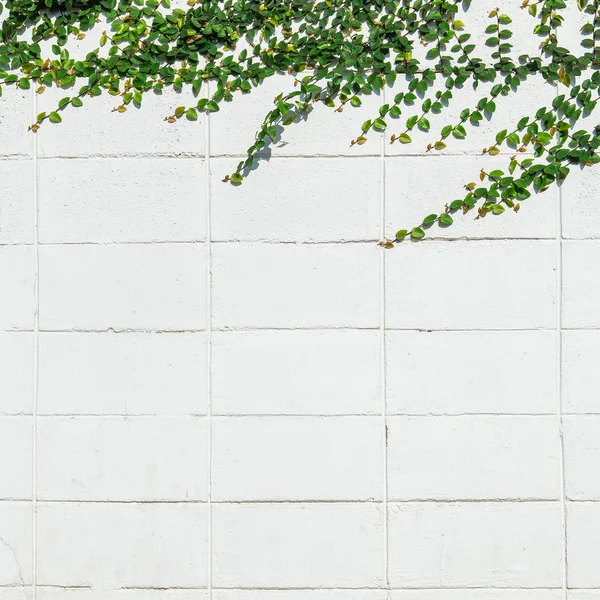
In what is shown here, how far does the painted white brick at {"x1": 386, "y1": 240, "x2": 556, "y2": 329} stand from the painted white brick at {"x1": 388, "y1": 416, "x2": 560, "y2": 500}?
35 cm

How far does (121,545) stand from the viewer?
2572mm

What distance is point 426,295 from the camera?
2.55m

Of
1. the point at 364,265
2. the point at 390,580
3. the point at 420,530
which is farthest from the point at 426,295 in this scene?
the point at 390,580

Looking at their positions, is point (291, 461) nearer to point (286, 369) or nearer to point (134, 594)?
point (286, 369)

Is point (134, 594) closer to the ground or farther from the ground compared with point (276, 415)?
closer to the ground

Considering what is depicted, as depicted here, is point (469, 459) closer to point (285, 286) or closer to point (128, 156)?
point (285, 286)

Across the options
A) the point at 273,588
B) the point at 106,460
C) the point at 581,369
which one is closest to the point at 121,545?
the point at 106,460

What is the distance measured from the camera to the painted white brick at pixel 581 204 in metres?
2.53

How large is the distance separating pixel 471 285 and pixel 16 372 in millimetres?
1629

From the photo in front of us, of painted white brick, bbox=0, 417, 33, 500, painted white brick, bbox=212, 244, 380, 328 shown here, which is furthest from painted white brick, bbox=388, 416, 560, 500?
painted white brick, bbox=0, 417, 33, 500

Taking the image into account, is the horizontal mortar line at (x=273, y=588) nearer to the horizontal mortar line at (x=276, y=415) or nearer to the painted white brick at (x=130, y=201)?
the horizontal mortar line at (x=276, y=415)

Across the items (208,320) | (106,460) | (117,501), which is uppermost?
(208,320)

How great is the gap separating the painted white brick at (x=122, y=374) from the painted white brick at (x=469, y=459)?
2.39 ft

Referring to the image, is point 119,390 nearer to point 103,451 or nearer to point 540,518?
point 103,451
